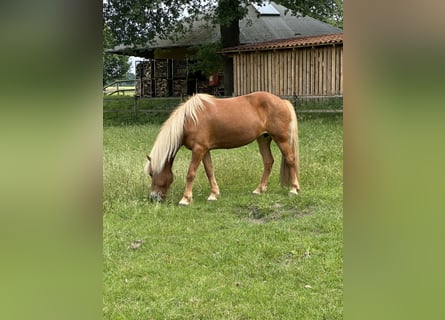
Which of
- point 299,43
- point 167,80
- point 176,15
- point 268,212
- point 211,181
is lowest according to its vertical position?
point 268,212

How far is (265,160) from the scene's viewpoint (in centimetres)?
690

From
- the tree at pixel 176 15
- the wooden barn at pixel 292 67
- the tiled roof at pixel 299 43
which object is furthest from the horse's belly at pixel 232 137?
the tree at pixel 176 15

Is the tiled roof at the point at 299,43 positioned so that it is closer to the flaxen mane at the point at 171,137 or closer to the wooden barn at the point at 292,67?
the wooden barn at the point at 292,67

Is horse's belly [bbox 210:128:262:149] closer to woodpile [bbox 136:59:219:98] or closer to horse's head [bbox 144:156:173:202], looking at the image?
horse's head [bbox 144:156:173:202]

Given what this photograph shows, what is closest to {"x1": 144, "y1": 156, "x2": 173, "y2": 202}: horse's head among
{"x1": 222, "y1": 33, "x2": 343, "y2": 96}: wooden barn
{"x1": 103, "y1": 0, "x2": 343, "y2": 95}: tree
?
{"x1": 222, "y1": 33, "x2": 343, "y2": 96}: wooden barn

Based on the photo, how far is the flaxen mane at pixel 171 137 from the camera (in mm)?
6129

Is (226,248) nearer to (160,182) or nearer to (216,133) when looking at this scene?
(160,182)

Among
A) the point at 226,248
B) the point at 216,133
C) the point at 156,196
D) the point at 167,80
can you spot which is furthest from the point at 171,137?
the point at 167,80

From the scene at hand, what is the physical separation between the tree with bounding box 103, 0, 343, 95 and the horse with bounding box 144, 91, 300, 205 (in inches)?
410

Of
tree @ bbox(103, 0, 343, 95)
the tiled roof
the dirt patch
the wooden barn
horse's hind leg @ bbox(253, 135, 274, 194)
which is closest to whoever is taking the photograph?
the dirt patch

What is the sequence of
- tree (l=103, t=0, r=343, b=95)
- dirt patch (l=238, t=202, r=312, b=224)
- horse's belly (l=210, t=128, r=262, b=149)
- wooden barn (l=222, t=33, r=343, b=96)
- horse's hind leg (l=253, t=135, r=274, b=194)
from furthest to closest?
tree (l=103, t=0, r=343, b=95) → wooden barn (l=222, t=33, r=343, b=96) → horse's hind leg (l=253, t=135, r=274, b=194) → horse's belly (l=210, t=128, r=262, b=149) → dirt patch (l=238, t=202, r=312, b=224)

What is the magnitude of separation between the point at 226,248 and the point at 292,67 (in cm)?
1180

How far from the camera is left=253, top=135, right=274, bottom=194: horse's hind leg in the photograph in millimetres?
6656
